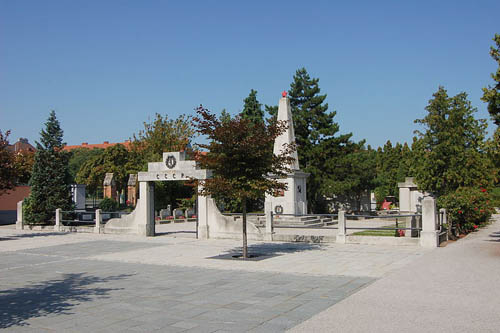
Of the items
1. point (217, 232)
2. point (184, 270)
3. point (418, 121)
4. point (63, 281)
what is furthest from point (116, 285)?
point (418, 121)

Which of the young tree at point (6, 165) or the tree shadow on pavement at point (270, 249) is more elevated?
the young tree at point (6, 165)

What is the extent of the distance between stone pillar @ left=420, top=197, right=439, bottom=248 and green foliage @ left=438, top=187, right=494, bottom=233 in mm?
3209

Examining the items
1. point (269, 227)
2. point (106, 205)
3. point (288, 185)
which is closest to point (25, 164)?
point (106, 205)

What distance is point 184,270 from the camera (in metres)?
12.5

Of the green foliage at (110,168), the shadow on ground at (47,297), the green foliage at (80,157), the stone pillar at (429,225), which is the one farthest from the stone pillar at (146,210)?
the green foliage at (80,157)

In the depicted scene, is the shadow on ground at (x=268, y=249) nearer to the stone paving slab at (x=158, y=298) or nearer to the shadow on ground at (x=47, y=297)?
the stone paving slab at (x=158, y=298)

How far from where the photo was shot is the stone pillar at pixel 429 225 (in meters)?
16.4

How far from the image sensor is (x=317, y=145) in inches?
1553

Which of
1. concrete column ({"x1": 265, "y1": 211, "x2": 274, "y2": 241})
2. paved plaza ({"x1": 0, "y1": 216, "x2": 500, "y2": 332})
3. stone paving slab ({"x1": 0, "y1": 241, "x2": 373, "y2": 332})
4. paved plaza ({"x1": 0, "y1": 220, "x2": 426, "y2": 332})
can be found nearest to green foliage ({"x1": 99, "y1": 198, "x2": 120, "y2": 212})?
paved plaza ({"x1": 0, "y1": 220, "x2": 426, "y2": 332})

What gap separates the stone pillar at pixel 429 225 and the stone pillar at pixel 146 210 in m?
12.7

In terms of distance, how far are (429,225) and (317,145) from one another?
2318 centimetres

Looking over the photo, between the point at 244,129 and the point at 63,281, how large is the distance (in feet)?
21.5

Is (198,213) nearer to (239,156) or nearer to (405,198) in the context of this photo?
(239,156)

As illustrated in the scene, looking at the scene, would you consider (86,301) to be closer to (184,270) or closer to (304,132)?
(184,270)
